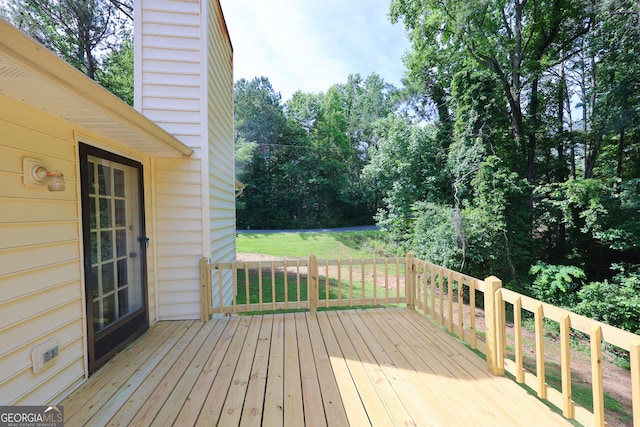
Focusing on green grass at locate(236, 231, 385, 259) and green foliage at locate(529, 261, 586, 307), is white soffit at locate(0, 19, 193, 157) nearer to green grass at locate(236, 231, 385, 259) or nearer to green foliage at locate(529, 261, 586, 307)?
green grass at locate(236, 231, 385, 259)

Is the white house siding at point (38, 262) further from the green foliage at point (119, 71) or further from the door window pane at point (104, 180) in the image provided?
the green foliage at point (119, 71)

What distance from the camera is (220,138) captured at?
432cm

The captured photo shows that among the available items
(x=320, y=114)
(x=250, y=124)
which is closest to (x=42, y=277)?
(x=250, y=124)

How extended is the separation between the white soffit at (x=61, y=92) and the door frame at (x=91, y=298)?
0.75 feet

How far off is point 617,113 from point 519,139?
2.03 meters

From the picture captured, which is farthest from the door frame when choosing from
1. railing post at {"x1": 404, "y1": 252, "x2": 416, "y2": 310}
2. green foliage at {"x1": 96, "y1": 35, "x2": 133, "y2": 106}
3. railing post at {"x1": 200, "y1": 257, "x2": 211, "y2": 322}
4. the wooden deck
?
green foliage at {"x1": 96, "y1": 35, "x2": 133, "y2": 106}

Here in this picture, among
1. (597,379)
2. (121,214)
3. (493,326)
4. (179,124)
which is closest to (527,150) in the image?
(493,326)

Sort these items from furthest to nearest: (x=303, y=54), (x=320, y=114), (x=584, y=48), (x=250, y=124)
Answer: (x=320, y=114), (x=250, y=124), (x=303, y=54), (x=584, y=48)

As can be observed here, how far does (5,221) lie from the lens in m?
1.59

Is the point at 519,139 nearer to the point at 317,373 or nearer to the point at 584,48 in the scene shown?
the point at 584,48

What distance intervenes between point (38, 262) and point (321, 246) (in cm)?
971

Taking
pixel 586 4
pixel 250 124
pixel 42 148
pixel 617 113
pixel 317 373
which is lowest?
pixel 317 373

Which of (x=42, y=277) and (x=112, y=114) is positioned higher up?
(x=112, y=114)

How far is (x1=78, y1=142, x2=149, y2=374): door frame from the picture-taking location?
2.19m
